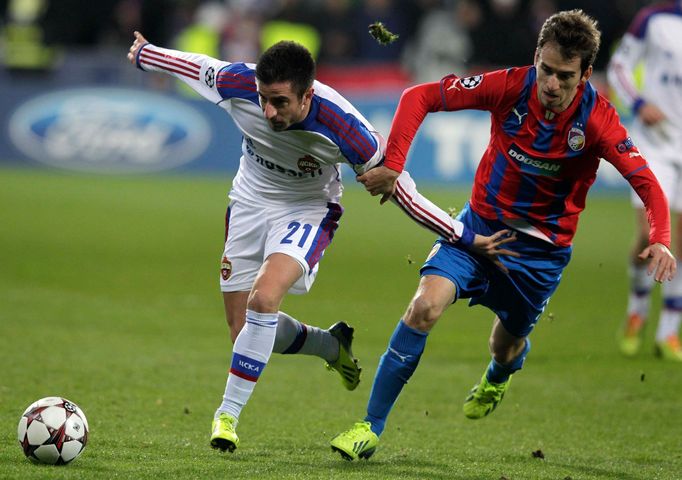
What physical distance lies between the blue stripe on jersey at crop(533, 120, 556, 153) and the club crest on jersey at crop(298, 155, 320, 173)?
3.57 ft

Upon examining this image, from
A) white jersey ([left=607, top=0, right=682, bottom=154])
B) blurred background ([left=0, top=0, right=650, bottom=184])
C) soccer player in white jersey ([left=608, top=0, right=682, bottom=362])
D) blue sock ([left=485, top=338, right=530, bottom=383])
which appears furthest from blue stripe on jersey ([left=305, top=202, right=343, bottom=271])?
blurred background ([left=0, top=0, right=650, bottom=184])

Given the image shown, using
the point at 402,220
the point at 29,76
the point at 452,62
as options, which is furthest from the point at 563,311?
the point at 29,76

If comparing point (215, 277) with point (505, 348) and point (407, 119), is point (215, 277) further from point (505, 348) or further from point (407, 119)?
point (407, 119)

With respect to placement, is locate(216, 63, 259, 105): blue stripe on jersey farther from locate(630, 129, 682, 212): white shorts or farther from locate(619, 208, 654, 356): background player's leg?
locate(619, 208, 654, 356): background player's leg

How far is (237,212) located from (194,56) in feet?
2.76

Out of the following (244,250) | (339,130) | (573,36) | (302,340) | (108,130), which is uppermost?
(573,36)

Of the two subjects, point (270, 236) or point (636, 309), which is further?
point (636, 309)

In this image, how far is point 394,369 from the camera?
5.62 m

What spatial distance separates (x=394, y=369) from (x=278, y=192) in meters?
1.16

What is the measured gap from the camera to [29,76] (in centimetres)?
1980

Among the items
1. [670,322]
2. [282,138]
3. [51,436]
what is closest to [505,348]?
[282,138]

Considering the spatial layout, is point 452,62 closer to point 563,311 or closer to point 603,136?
point 563,311

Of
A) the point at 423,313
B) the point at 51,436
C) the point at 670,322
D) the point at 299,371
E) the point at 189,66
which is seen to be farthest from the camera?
the point at 670,322

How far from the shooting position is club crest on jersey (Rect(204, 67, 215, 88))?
6.00 metres
